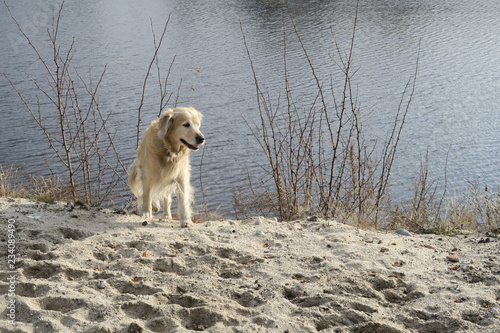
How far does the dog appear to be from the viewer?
5.79 meters

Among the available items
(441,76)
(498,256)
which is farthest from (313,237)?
(441,76)

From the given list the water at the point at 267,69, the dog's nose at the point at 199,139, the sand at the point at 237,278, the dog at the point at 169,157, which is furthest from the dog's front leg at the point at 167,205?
the water at the point at 267,69

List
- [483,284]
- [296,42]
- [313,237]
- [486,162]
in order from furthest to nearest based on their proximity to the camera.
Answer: [296,42] < [486,162] < [313,237] < [483,284]

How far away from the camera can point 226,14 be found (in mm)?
27672

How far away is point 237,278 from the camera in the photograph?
4.22 meters

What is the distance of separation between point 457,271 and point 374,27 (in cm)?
2083

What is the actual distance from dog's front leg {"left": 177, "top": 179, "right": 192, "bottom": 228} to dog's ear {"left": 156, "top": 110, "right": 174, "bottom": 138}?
2.38ft

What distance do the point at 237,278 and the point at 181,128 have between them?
216 centimetres

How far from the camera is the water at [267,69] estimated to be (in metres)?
12.3

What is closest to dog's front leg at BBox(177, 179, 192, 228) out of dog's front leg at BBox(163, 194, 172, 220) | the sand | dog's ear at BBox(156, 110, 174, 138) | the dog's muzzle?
the sand

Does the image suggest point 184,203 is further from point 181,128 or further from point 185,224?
point 181,128

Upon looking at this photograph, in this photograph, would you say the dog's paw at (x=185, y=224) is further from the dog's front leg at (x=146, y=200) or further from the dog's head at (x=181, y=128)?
the dog's head at (x=181, y=128)

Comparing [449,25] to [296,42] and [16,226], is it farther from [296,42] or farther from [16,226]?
[16,226]

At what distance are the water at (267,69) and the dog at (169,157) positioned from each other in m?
1.92
